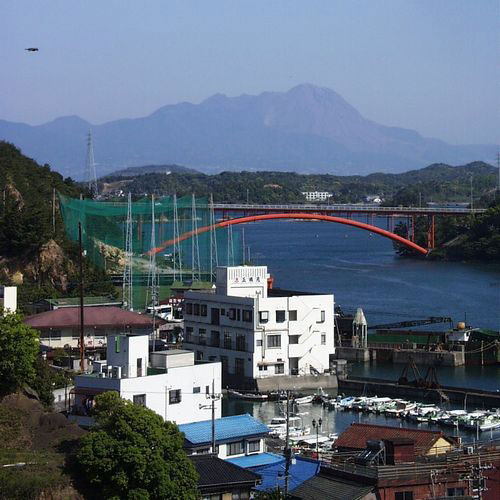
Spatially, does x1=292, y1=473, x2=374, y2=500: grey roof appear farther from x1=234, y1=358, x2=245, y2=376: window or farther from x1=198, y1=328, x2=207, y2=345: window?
x1=198, y1=328, x2=207, y2=345: window

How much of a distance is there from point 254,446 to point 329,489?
204 centimetres

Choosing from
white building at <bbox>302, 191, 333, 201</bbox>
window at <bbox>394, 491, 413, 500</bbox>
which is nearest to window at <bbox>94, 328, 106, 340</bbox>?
window at <bbox>394, 491, 413, 500</bbox>

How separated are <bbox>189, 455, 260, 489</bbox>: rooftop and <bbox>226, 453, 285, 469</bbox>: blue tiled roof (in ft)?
3.12

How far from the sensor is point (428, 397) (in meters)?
15.6

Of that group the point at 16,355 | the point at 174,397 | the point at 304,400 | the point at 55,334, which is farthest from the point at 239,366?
the point at 16,355

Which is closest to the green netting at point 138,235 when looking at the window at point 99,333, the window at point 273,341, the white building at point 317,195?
the window at point 99,333

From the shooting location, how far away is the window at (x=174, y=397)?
37.0 feet

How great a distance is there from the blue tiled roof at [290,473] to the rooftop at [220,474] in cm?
29

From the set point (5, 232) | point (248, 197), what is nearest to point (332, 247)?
point (248, 197)

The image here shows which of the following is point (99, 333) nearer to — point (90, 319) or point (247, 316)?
point (90, 319)

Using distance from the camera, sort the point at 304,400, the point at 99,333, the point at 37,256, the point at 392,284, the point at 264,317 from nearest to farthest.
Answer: the point at 304,400 → the point at 264,317 → the point at 99,333 → the point at 37,256 → the point at 392,284

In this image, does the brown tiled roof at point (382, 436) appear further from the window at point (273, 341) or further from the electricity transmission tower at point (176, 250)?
the electricity transmission tower at point (176, 250)

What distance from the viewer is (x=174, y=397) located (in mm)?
11312

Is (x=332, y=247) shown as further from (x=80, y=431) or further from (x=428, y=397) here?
(x=80, y=431)
